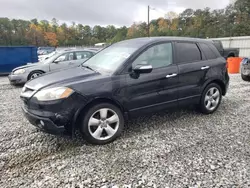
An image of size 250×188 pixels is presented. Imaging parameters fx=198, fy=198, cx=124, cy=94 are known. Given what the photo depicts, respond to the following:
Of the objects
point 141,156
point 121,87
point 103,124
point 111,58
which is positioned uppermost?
point 111,58

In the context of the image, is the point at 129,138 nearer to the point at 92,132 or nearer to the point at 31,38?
the point at 92,132

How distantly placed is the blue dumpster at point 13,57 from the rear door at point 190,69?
990cm

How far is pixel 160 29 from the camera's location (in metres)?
60.1

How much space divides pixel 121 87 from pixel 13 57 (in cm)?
1001

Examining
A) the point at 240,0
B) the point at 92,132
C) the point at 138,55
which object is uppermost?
the point at 240,0

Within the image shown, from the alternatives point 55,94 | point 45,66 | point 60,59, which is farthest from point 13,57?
point 55,94

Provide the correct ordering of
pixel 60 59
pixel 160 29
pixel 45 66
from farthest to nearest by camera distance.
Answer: pixel 160 29 < pixel 60 59 < pixel 45 66

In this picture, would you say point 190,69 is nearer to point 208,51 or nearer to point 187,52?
point 187,52

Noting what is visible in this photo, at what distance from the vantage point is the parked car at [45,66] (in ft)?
25.1

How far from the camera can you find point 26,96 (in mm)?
3029

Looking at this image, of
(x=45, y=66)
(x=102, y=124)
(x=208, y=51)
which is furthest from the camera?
(x=45, y=66)

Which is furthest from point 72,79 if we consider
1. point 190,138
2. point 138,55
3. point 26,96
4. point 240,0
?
point 240,0

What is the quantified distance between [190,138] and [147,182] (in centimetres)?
132

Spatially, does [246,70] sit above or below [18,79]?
above
